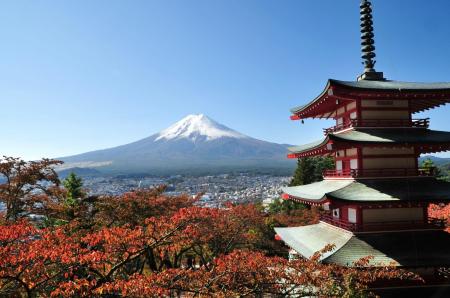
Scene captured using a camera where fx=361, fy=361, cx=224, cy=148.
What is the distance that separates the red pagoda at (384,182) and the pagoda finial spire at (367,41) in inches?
35.7

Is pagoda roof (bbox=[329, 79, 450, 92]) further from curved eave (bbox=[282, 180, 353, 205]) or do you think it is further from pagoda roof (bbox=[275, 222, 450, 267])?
pagoda roof (bbox=[275, 222, 450, 267])

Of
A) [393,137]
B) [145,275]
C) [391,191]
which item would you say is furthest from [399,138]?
[145,275]

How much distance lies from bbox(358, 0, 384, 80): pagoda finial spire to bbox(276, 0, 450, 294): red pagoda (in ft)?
2.98

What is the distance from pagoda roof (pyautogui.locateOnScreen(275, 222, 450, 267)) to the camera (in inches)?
484

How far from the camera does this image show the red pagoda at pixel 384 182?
42.1ft

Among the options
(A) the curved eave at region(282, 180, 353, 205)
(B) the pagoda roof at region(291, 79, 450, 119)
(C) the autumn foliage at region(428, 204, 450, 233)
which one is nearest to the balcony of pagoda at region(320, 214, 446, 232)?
(A) the curved eave at region(282, 180, 353, 205)

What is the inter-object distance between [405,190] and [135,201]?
13.5 metres

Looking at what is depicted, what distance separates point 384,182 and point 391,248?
2.48 m

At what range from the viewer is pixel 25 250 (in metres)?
9.10

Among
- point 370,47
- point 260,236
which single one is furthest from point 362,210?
point 260,236

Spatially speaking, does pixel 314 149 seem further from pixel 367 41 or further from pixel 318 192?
pixel 367 41

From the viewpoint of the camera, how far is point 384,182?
13.9m

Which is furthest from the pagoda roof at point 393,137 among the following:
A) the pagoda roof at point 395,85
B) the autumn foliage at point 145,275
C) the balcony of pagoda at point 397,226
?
the autumn foliage at point 145,275

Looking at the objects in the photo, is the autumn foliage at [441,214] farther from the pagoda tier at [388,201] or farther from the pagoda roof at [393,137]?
the pagoda roof at [393,137]
